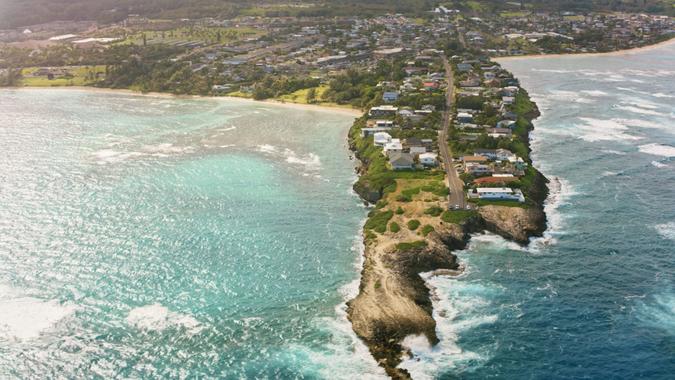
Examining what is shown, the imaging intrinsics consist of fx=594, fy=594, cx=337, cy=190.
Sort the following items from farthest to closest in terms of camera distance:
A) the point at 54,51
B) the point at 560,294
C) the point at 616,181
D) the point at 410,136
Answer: the point at 54,51, the point at 410,136, the point at 616,181, the point at 560,294

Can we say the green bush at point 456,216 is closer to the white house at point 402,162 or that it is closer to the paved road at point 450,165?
the paved road at point 450,165

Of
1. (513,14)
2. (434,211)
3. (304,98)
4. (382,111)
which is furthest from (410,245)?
(513,14)

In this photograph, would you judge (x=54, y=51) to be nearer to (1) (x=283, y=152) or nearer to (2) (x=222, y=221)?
(1) (x=283, y=152)

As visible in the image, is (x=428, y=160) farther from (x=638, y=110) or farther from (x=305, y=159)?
(x=638, y=110)

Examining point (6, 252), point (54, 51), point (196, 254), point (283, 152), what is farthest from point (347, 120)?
point (54, 51)

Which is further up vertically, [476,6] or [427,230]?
[476,6]

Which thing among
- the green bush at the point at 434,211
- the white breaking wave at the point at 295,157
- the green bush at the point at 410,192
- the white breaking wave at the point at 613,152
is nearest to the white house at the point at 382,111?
the white breaking wave at the point at 295,157
